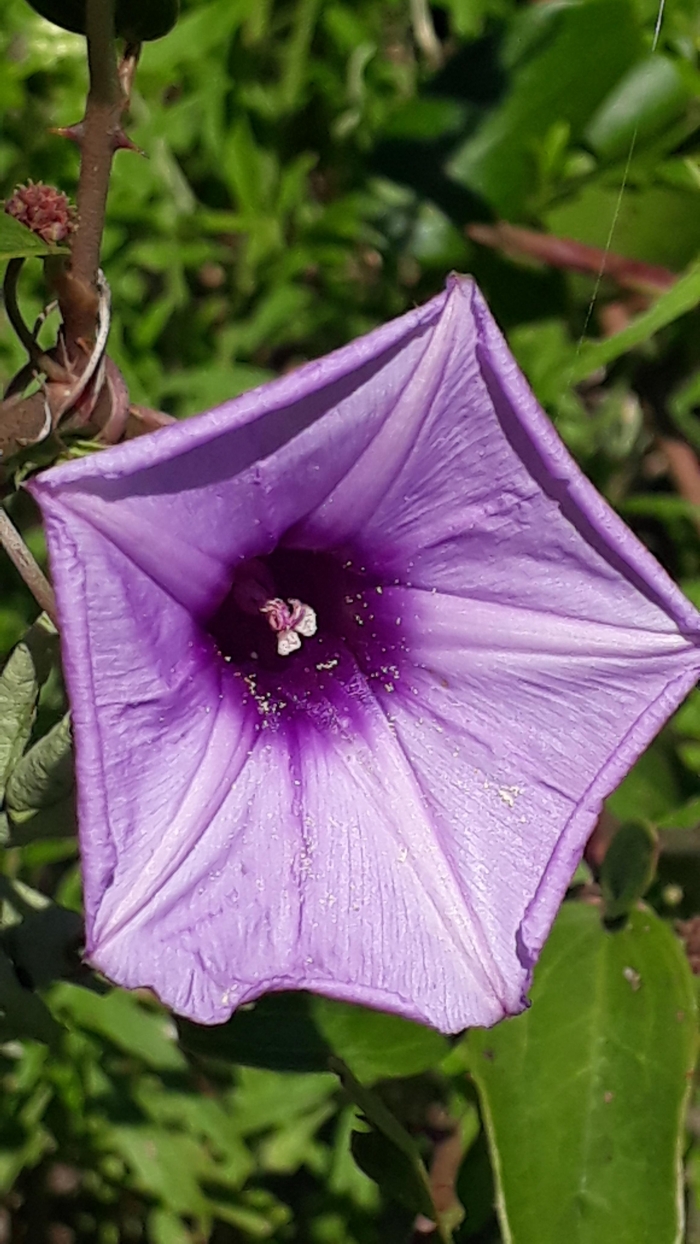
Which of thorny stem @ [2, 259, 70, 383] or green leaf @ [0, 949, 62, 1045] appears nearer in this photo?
thorny stem @ [2, 259, 70, 383]

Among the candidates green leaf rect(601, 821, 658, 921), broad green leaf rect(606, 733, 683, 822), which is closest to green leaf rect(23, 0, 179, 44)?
green leaf rect(601, 821, 658, 921)

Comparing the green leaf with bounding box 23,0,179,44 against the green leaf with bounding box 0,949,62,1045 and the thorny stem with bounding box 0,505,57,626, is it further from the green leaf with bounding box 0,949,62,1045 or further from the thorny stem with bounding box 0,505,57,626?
the green leaf with bounding box 0,949,62,1045

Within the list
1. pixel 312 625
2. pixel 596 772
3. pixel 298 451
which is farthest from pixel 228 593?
pixel 596 772

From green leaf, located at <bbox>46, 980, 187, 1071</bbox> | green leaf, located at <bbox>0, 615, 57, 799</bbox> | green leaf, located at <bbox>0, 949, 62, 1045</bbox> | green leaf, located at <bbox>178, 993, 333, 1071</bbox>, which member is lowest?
green leaf, located at <bbox>46, 980, 187, 1071</bbox>

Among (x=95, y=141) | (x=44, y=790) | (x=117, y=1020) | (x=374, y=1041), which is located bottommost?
(x=117, y=1020)

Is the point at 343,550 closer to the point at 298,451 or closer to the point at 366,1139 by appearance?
the point at 298,451

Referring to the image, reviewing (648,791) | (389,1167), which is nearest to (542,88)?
(648,791)

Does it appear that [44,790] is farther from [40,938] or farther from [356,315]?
[356,315]
